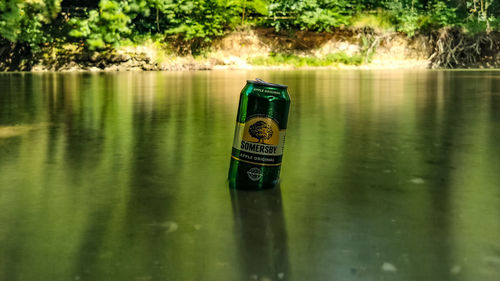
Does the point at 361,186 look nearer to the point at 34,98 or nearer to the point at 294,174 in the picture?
the point at 294,174

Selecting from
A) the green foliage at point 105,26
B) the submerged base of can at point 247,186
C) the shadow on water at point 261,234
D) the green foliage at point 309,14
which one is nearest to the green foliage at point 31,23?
the green foliage at point 105,26

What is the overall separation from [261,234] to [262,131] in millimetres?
735

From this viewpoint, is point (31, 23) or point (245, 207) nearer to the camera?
point (245, 207)

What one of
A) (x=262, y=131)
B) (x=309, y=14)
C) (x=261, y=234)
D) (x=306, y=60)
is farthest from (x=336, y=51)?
(x=261, y=234)

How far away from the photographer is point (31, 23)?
22.9m

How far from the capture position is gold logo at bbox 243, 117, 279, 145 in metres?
2.52

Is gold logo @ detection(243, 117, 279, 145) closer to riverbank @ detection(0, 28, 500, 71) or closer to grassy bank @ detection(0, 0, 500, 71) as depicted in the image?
grassy bank @ detection(0, 0, 500, 71)

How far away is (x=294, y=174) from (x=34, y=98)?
6557 mm

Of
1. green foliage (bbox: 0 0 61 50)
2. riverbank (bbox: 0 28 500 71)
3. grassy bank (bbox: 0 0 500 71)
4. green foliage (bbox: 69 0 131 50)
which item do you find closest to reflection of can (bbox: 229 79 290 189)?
green foliage (bbox: 0 0 61 50)

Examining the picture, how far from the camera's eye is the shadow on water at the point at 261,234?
1.54 m

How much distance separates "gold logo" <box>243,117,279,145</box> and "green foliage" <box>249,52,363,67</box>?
2340 centimetres

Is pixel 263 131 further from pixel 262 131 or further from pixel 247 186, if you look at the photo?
pixel 247 186

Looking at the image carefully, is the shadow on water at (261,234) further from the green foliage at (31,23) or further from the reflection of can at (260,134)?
the green foliage at (31,23)

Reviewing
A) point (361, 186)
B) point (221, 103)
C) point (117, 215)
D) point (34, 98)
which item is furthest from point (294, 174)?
point (34, 98)
